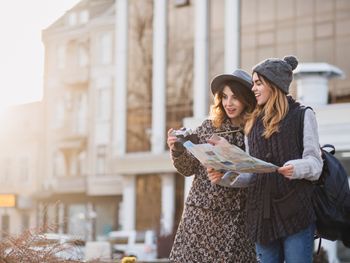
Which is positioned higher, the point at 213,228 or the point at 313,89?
the point at 313,89

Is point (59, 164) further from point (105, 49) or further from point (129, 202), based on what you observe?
point (129, 202)

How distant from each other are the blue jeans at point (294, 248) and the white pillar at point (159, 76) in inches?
1498

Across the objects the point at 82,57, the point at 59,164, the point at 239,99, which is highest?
the point at 82,57

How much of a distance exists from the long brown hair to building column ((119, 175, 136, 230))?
3878 centimetres

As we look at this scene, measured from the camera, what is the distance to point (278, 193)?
5059 millimetres

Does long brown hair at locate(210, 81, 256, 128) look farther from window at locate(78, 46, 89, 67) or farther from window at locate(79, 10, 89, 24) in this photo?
window at locate(79, 10, 89, 24)

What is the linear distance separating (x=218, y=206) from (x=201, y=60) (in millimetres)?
35893

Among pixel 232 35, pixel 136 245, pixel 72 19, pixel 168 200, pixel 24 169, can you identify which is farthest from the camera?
pixel 24 169

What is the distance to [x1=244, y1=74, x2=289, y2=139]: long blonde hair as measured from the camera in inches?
202

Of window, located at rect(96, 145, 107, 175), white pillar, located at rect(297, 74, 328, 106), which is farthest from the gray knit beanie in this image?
window, located at rect(96, 145, 107, 175)

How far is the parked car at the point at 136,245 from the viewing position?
106 feet

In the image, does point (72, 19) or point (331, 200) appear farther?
point (72, 19)

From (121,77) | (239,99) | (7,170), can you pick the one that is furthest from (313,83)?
(7,170)

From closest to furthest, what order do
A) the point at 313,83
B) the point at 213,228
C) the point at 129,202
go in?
1. the point at 213,228
2. the point at 313,83
3. the point at 129,202
